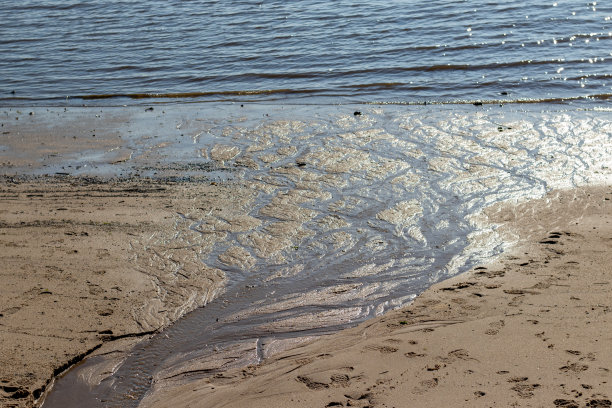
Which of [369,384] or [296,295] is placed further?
[296,295]

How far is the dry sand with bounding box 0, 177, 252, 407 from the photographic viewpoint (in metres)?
5.30

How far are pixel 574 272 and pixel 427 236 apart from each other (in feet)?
5.29

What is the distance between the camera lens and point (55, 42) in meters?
18.4

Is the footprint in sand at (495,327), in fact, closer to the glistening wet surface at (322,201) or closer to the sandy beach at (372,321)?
the sandy beach at (372,321)

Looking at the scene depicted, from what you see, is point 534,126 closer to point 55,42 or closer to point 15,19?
point 55,42

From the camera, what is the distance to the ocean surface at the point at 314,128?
6.03 metres

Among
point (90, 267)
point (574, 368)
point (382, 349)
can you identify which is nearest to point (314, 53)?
point (90, 267)

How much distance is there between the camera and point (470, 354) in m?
4.78

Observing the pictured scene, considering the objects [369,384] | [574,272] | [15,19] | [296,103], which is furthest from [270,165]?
[15,19]

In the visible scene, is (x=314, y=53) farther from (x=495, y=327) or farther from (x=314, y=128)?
(x=495, y=327)

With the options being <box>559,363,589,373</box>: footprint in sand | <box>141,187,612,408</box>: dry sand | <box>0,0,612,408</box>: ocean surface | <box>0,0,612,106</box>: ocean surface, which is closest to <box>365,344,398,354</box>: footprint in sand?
<box>141,187,612,408</box>: dry sand

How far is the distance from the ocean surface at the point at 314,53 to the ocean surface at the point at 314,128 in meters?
0.07

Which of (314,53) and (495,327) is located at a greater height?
(314,53)

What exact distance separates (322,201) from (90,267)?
2.78 m
